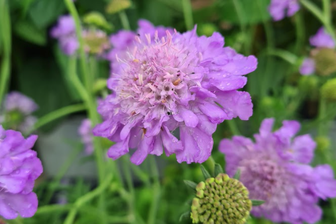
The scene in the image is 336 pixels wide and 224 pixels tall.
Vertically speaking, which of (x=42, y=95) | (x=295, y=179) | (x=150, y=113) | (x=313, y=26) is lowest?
(x=42, y=95)

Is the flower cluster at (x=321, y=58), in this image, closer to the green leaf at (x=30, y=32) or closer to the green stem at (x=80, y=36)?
the green stem at (x=80, y=36)

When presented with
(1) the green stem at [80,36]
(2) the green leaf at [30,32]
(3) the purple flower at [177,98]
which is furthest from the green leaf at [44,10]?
(3) the purple flower at [177,98]

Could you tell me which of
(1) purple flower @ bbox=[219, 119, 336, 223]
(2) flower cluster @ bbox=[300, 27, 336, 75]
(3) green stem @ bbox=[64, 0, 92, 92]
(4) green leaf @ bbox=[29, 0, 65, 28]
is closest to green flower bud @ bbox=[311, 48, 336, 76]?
(2) flower cluster @ bbox=[300, 27, 336, 75]

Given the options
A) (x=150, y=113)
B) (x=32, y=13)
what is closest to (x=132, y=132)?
(x=150, y=113)

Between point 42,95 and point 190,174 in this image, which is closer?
point 190,174

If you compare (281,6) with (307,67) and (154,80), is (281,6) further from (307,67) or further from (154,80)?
(154,80)

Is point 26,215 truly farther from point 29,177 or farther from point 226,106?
point 226,106
